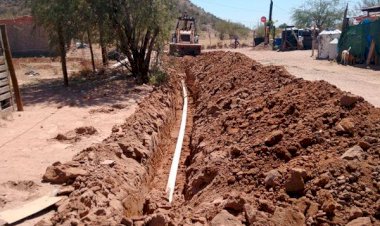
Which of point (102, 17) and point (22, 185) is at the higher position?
point (102, 17)

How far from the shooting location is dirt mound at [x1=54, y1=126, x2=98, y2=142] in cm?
765

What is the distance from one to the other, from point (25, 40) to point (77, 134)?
23.1 metres

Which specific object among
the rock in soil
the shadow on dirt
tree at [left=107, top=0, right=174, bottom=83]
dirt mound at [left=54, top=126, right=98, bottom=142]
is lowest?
the rock in soil

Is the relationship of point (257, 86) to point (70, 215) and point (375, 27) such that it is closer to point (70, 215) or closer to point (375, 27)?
point (70, 215)

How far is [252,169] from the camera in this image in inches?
227

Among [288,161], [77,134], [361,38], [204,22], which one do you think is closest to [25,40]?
[361,38]

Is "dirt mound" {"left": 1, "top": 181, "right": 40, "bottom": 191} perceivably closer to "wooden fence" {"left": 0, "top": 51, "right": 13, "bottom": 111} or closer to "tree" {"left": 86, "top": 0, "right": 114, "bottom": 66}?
"wooden fence" {"left": 0, "top": 51, "right": 13, "bottom": 111}

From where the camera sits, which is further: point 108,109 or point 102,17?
point 102,17

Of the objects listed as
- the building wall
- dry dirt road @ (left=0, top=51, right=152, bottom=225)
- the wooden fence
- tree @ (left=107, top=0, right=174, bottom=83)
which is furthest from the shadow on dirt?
the building wall

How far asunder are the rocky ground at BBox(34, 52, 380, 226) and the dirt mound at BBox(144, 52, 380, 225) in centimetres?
1

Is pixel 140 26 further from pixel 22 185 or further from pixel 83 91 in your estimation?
pixel 22 185

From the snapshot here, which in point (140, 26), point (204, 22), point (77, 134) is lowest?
point (77, 134)

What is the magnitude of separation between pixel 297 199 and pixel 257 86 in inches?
240

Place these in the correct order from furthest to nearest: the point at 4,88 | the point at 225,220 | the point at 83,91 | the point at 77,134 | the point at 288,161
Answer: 1. the point at 83,91
2. the point at 4,88
3. the point at 77,134
4. the point at 288,161
5. the point at 225,220
